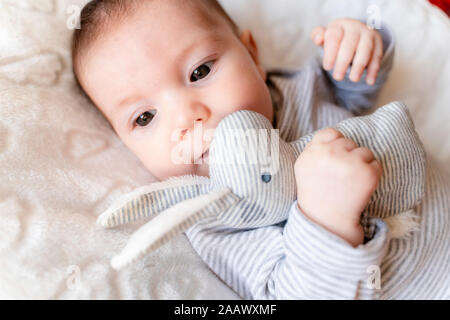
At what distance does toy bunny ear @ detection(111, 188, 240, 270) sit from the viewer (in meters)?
0.59

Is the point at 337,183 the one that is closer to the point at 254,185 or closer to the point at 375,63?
the point at 254,185

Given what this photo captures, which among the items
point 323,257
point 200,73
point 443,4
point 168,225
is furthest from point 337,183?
point 443,4

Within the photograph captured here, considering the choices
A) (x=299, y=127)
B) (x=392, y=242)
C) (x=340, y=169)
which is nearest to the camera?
(x=340, y=169)

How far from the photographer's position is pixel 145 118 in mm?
918

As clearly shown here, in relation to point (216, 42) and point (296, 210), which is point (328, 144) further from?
point (216, 42)

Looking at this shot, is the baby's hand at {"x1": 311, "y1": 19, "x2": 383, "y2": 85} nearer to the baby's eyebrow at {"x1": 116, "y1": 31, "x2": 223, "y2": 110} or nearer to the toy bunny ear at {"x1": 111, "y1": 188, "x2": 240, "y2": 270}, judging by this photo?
the baby's eyebrow at {"x1": 116, "y1": 31, "x2": 223, "y2": 110}

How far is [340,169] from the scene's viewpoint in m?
0.66

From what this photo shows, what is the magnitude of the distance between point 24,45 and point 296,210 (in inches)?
29.2

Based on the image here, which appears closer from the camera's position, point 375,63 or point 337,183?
point 337,183

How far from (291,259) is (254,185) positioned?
0.15 meters

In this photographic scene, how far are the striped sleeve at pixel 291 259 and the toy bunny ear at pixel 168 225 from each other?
0.16 m

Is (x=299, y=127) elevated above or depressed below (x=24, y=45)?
below

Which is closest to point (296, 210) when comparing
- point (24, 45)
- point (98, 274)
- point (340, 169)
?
point (340, 169)

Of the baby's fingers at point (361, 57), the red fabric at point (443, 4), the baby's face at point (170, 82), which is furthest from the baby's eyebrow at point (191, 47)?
the red fabric at point (443, 4)
